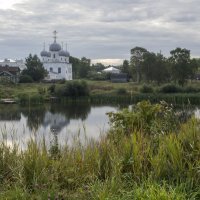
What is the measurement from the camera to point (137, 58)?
75.1m

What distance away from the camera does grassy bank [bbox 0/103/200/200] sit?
4191 mm

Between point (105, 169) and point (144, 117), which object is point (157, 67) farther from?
point (105, 169)

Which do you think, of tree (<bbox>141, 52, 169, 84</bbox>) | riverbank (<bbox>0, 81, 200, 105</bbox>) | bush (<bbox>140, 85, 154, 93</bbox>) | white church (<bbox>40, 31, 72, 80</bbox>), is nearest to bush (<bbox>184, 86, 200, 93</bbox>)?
riverbank (<bbox>0, 81, 200, 105</bbox>)

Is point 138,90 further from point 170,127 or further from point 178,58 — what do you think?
point 170,127

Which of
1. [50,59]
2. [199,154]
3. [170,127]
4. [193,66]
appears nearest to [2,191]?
[199,154]

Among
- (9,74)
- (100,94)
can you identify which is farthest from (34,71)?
(100,94)

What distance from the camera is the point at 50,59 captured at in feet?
330

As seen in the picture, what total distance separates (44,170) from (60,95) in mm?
54795

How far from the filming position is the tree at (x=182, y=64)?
62.2 metres

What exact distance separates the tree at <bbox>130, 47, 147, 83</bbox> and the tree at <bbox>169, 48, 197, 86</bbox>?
10.7 metres

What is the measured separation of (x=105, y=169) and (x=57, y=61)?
94972 millimetres

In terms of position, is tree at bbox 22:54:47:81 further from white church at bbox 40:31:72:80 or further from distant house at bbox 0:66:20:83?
white church at bbox 40:31:72:80

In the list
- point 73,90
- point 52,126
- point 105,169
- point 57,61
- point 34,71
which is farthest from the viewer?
point 57,61

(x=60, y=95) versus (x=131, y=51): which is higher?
(x=131, y=51)
